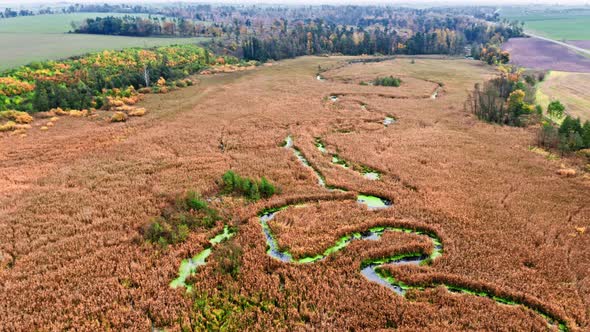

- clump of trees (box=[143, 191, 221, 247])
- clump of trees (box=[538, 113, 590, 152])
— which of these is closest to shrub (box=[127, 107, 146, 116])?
clump of trees (box=[143, 191, 221, 247])

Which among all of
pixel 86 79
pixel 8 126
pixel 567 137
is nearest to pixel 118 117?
pixel 8 126

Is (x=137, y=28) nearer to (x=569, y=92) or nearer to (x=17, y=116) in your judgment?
(x=17, y=116)

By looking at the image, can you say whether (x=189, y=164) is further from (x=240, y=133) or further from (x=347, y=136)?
(x=347, y=136)

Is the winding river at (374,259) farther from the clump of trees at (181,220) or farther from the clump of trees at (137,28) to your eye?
the clump of trees at (137,28)

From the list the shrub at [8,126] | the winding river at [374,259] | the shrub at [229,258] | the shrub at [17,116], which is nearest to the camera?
the winding river at [374,259]

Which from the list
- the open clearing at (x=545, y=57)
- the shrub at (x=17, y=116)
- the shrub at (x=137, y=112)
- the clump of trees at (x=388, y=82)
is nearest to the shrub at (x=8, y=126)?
the shrub at (x=17, y=116)

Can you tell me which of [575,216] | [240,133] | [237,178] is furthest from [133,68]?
[575,216]

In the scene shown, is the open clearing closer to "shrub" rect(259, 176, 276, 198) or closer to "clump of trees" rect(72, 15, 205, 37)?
→ "shrub" rect(259, 176, 276, 198)
